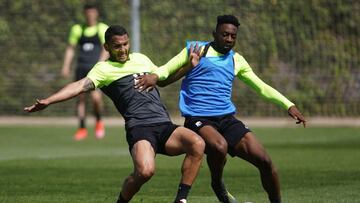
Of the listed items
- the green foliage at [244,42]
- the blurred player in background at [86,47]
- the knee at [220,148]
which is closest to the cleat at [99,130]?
the blurred player in background at [86,47]

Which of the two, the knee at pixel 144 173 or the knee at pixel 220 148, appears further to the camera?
the knee at pixel 220 148

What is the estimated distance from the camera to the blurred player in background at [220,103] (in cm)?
934

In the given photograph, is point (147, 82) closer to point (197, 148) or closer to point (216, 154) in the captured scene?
point (197, 148)

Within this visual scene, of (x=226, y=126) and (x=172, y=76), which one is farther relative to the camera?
(x=226, y=126)

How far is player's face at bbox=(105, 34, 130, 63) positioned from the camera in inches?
369

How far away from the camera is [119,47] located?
9414mm

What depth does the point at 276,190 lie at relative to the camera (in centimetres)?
938

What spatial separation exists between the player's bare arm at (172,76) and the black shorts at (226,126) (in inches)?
18.1

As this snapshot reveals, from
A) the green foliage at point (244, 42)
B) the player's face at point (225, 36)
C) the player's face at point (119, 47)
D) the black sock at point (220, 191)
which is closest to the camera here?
the player's face at point (119, 47)

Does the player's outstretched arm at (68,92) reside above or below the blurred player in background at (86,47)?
above

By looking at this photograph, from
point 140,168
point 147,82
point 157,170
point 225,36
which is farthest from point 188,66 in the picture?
point 157,170

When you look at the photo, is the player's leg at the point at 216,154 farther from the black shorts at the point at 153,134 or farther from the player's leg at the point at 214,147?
the black shorts at the point at 153,134

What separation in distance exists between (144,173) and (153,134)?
18.3 inches

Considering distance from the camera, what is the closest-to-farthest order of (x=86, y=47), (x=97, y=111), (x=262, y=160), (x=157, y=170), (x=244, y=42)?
(x=262, y=160) → (x=157, y=170) → (x=97, y=111) → (x=86, y=47) → (x=244, y=42)
